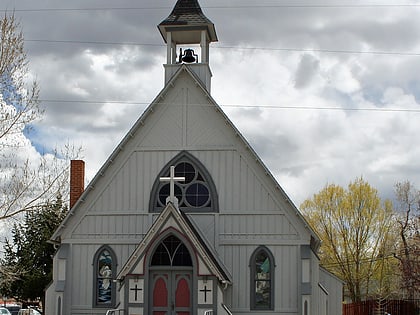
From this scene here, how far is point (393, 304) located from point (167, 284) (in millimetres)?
25432

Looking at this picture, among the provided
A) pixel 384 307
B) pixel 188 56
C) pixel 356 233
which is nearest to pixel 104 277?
pixel 188 56

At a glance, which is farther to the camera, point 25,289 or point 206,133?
point 25,289

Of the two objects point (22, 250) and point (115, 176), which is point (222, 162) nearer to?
point (115, 176)

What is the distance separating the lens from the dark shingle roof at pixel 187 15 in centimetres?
2903

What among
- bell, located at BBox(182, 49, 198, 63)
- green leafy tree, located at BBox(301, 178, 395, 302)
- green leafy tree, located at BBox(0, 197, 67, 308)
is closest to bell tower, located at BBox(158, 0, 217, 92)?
bell, located at BBox(182, 49, 198, 63)

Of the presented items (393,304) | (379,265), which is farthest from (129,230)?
(379,265)

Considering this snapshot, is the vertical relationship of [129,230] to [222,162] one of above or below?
below

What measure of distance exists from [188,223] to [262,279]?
3395mm

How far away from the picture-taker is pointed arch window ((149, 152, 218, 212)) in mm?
27234

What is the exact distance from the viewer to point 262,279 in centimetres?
2664

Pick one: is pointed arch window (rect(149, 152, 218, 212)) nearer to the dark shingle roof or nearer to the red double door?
the red double door

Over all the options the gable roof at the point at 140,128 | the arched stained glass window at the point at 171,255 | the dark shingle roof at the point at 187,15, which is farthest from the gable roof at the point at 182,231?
the dark shingle roof at the point at 187,15

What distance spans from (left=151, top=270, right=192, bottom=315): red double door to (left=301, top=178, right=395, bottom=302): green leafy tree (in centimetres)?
2918

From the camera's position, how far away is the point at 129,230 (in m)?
27.4
